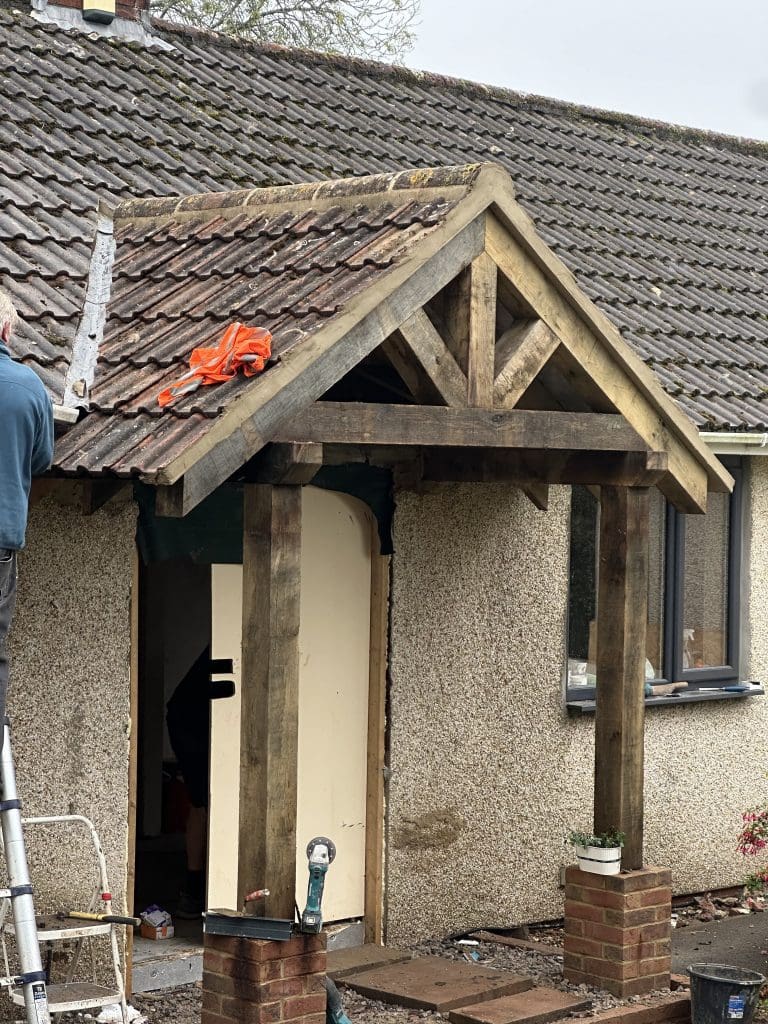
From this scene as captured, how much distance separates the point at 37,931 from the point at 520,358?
308 cm

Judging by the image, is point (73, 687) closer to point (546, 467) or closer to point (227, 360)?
point (227, 360)

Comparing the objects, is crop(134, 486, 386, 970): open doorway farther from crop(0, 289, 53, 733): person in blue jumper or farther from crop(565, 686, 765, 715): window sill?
crop(0, 289, 53, 733): person in blue jumper

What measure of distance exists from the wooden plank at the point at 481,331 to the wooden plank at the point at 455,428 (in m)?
0.09

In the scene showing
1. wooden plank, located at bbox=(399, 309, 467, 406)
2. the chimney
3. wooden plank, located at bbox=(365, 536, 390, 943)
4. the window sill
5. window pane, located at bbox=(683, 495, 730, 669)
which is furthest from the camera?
the chimney

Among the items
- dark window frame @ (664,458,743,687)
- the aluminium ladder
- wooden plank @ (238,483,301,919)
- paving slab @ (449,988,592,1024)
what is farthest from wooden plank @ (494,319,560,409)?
dark window frame @ (664,458,743,687)

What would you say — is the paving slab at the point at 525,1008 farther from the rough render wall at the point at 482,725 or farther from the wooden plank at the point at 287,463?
the wooden plank at the point at 287,463

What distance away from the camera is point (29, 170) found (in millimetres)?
8844

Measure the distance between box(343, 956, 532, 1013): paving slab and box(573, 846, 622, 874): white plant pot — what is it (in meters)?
0.66

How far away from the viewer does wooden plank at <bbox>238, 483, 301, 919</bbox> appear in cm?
636

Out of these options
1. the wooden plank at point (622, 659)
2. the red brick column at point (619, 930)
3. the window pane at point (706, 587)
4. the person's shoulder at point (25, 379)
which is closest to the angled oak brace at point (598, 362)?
the wooden plank at point (622, 659)

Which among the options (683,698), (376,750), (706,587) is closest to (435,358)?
(376,750)

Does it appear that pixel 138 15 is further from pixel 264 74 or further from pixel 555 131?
pixel 555 131

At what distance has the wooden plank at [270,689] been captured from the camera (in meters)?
6.36

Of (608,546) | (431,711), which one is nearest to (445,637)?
(431,711)
